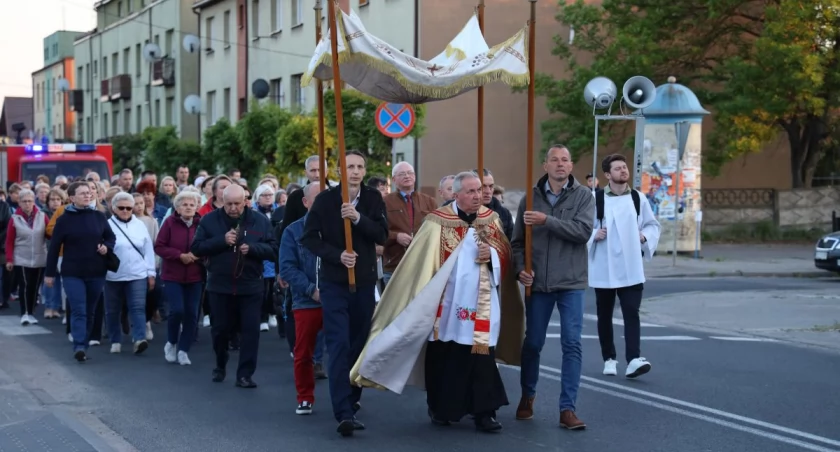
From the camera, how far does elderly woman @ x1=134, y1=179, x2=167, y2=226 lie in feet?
51.5

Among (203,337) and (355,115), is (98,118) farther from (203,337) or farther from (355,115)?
(203,337)

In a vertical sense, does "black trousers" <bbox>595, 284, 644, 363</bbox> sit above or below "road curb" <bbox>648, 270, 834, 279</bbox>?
above

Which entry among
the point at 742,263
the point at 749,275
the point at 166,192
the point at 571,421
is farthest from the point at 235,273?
the point at 742,263

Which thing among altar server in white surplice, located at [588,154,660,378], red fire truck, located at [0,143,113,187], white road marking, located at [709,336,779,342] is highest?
red fire truck, located at [0,143,113,187]

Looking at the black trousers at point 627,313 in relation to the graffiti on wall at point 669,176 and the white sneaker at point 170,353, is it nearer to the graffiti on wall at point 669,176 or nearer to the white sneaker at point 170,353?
the white sneaker at point 170,353

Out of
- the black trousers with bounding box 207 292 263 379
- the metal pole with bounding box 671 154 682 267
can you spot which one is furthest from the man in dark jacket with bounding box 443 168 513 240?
the metal pole with bounding box 671 154 682 267

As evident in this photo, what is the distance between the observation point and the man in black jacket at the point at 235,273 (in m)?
10.5

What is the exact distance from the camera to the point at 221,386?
415 inches

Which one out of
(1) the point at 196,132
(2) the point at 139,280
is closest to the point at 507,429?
(2) the point at 139,280

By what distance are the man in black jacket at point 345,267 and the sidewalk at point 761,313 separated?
652 cm

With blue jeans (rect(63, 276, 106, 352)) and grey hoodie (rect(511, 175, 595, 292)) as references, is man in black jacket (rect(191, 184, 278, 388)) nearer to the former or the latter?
blue jeans (rect(63, 276, 106, 352))

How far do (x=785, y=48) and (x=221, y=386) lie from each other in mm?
21936

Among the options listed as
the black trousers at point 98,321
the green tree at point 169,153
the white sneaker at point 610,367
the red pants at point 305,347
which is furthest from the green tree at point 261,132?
the red pants at point 305,347

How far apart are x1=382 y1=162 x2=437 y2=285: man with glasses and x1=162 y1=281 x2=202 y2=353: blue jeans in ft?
6.15
